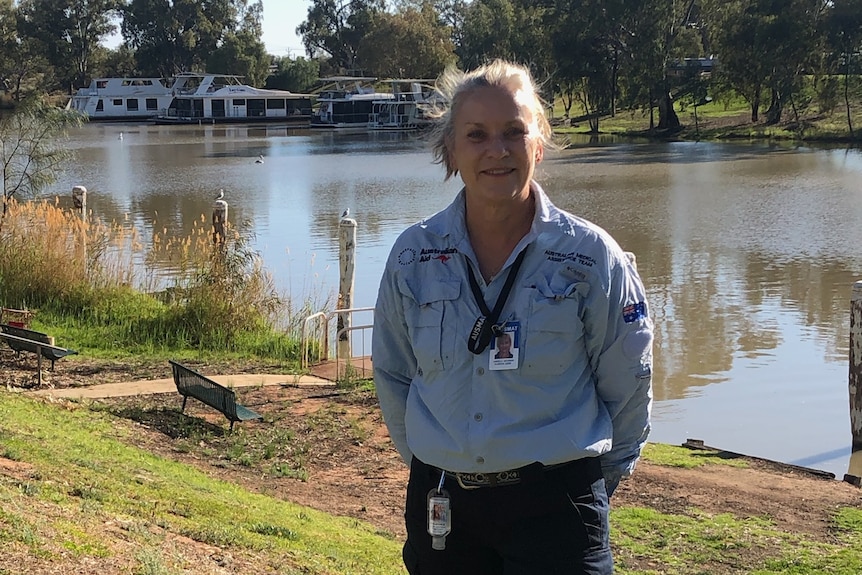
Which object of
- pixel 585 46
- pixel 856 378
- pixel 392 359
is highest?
pixel 585 46

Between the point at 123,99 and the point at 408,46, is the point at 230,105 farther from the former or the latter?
the point at 408,46

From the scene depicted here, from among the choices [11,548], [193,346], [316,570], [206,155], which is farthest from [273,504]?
[206,155]

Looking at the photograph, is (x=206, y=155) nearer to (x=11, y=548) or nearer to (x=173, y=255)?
(x=173, y=255)

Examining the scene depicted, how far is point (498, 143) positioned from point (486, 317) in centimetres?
45

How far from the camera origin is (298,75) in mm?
105312

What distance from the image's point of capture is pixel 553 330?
244cm

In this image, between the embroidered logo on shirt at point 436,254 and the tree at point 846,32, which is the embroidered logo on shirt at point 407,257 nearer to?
the embroidered logo on shirt at point 436,254

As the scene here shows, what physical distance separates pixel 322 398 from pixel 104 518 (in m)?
5.67

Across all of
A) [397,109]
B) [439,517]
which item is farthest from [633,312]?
A: [397,109]

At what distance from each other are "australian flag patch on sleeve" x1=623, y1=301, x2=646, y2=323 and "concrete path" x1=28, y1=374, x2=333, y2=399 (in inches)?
312

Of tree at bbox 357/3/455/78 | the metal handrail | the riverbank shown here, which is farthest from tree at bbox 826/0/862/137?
the metal handrail

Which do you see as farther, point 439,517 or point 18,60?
point 18,60

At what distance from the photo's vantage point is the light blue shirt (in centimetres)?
244

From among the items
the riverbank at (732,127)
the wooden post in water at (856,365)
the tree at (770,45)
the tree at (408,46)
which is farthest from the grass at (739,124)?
the wooden post in water at (856,365)
